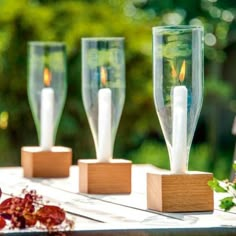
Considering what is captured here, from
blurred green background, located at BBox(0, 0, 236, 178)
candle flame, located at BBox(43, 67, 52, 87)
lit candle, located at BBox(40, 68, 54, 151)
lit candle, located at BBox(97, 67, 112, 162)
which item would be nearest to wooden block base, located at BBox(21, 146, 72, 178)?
lit candle, located at BBox(40, 68, 54, 151)

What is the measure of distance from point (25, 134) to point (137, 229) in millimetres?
4350

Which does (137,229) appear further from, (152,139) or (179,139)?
(152,139)

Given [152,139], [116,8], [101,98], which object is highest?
[116,8]

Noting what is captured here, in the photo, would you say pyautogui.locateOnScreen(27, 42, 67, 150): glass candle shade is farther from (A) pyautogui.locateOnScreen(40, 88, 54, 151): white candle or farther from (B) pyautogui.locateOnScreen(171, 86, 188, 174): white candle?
(B) pyautogui.locateOnScreen(171, 86, 188, 174): white candle

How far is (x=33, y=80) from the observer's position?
3.41 metres

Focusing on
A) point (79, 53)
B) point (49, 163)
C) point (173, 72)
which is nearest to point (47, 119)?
point (49, 163)

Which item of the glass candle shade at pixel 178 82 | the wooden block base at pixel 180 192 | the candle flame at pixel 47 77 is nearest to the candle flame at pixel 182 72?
the glass candle shade at pixel 178 82

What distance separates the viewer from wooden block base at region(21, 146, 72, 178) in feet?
10.5

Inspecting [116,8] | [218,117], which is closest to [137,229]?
[116,8]

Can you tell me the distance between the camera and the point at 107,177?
2.78 metres

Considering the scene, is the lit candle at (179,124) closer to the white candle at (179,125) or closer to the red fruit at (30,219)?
the white candle at (179,125)

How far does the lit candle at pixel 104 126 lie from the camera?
2.83 meters

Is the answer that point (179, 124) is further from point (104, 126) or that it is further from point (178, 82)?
point (104, 126)

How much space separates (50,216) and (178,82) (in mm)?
602
